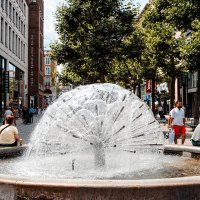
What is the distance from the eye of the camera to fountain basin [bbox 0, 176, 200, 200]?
523 centimetres

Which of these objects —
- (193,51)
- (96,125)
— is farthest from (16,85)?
(96,125)

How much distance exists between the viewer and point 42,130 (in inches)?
375

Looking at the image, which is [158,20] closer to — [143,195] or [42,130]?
[42,130]

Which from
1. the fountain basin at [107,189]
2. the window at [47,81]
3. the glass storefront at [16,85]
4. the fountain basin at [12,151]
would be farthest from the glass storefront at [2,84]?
the window at [47,81]

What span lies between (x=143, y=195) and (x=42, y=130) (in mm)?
4650

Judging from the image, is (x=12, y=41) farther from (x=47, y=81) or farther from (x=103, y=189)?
(x=47, y=81)

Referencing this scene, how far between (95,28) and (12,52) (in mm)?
18654

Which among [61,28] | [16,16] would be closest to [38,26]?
[16,16]

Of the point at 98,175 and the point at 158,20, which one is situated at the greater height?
the point at 158,20

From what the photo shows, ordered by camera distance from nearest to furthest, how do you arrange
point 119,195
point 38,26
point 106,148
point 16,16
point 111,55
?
point 119,195 < point 106,148 < point 111,55 < point 16,16 < point 38,26

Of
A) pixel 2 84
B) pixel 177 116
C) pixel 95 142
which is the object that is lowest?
pixel 95 142

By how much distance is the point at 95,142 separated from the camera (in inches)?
333

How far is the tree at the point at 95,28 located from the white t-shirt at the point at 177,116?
1891 centimetres

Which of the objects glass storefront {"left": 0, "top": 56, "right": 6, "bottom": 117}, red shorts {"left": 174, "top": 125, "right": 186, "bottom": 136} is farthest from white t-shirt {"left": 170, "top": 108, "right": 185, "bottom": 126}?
glass storefront {"left": 0, "top": 56, "right": 6, "bottom": 117}
